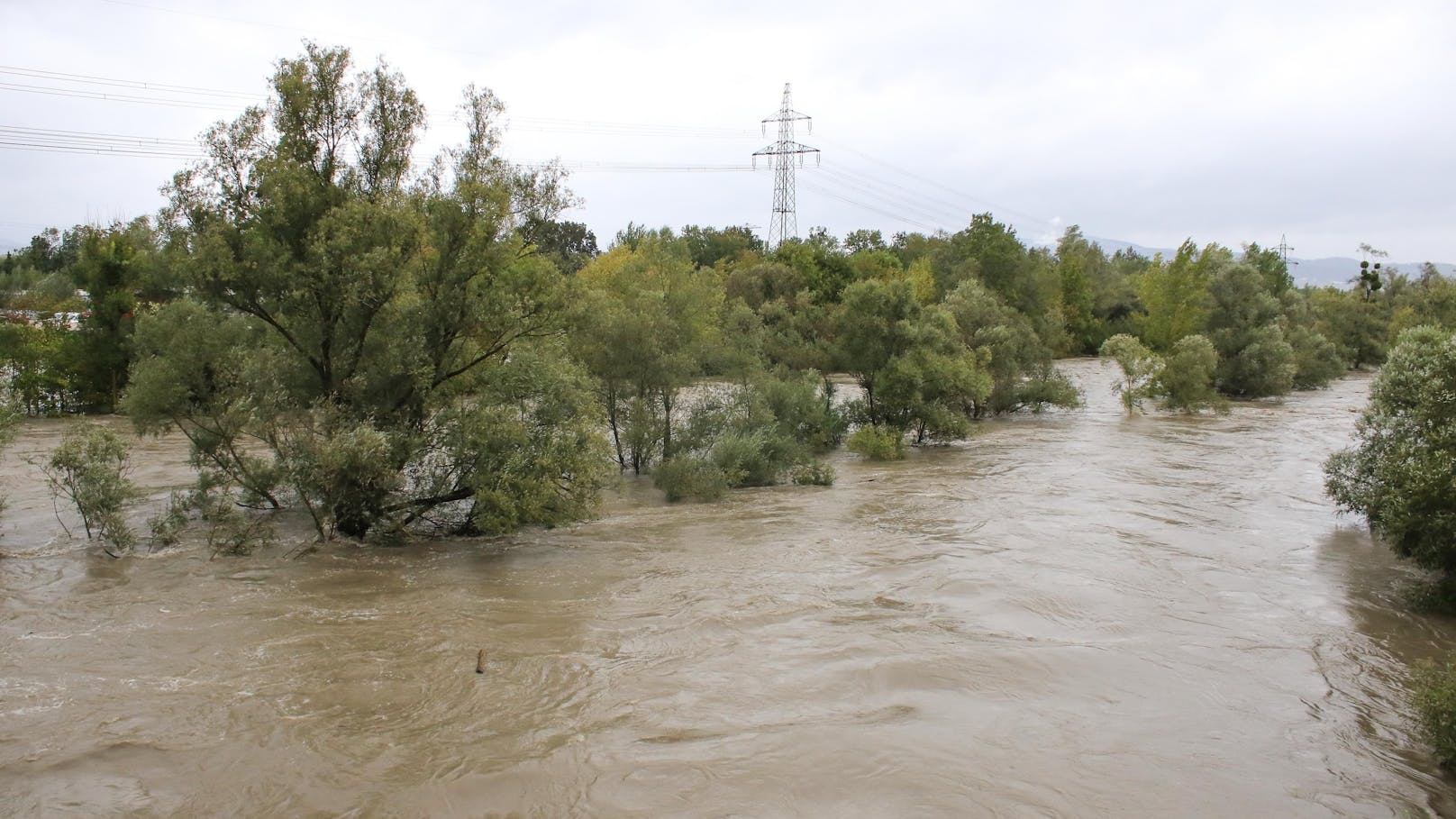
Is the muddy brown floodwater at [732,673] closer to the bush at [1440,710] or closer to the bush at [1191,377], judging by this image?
the bush at [1440,710]

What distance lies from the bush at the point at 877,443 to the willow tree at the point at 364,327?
45.7ft

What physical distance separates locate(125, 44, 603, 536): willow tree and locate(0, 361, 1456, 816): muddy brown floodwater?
5.23 ft

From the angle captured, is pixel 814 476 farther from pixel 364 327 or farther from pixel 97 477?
pixel 97 477

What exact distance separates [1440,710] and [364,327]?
54.2ft

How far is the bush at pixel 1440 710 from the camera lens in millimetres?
8867

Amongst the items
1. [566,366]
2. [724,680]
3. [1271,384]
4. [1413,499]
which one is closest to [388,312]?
[566,366]

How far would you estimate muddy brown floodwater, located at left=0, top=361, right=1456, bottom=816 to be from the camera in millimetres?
8516

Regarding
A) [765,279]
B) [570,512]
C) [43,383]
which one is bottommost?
[570,512]

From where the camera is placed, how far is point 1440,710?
29.5ft

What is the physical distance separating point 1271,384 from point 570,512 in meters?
43.4

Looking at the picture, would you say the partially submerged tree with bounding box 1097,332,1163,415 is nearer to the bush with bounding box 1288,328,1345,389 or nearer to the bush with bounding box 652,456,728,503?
the bush with bounding box 1288,328,1345,389

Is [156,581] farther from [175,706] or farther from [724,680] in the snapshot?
[724,680]

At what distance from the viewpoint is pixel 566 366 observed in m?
17.9

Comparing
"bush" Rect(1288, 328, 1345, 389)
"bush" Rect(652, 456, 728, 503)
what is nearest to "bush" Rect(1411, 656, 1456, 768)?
"bush" Rect(652, 456, 728, 503)
